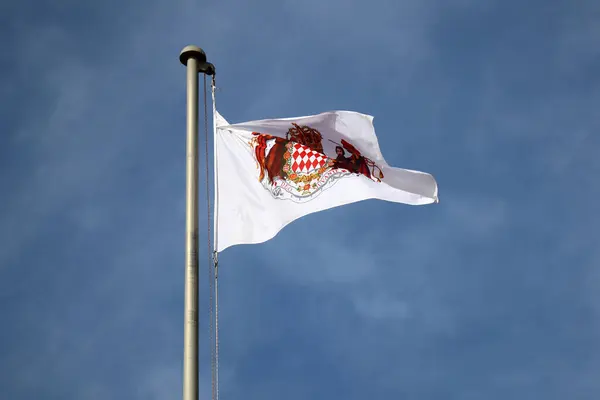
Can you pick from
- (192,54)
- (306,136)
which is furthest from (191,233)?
(306,136)

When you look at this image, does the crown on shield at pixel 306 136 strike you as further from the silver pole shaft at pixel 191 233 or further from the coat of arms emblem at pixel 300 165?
Answer: the silver pole shaft at pixel 191 233

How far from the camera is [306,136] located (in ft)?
67.9

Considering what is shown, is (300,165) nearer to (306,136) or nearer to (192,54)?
(306,136)

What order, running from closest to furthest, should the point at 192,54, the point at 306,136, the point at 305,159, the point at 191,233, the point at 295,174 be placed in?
the point at 191,233, the point at 192,54, the point at 295,174, the point at 305,159, the point at 306,136

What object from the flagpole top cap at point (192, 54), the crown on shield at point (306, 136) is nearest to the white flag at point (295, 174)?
the crown on shield at point (306, 136)

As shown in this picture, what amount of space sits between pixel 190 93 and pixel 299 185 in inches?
143

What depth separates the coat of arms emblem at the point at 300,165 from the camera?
1989 cm

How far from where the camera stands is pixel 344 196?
19953mm

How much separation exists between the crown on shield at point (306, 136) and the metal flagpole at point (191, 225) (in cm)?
264

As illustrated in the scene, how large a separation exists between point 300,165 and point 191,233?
15.4ft

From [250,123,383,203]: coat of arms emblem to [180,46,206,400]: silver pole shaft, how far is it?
270 cm

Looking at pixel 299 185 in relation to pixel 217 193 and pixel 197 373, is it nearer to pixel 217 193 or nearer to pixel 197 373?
pixel 217 193

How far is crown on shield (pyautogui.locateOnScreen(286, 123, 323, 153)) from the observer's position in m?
20.5

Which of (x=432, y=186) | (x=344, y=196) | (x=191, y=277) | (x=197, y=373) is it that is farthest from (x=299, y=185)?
(x=197, y=373)
